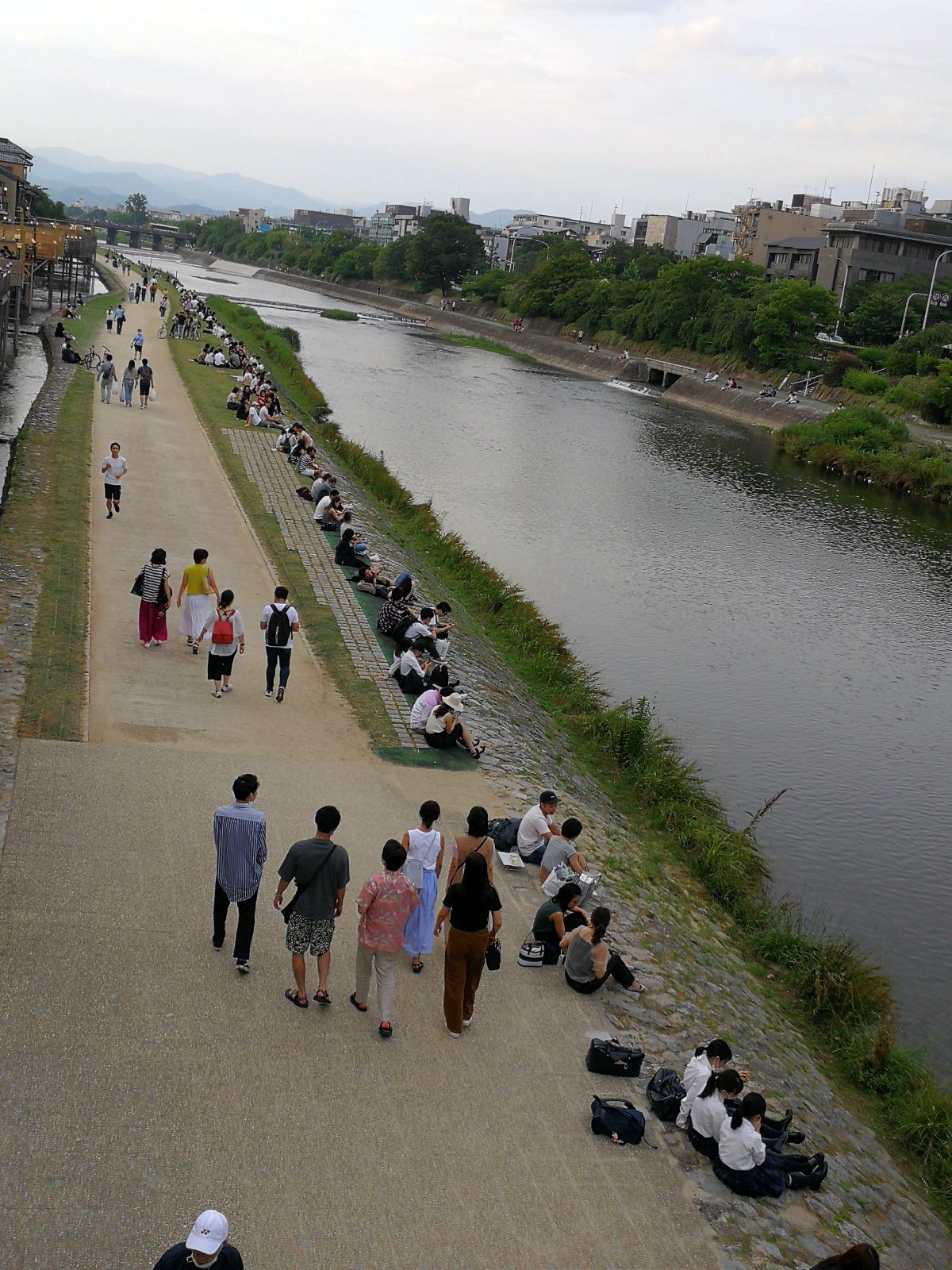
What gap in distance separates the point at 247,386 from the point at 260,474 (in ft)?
33.7

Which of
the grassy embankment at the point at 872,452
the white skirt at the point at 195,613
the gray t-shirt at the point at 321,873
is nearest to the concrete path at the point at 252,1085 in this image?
the gray t-shirt at the point at 321,873

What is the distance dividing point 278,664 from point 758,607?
15.4 meters

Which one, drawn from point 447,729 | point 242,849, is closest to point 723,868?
point 447,729

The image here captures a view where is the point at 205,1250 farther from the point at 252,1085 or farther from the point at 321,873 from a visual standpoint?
the point at 321,873

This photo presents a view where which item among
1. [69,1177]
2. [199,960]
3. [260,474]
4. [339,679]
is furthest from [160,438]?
[69,1177]

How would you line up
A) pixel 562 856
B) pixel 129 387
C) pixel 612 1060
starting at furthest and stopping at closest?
pixel 129 387, pixel 562 856, pixel 612 1060

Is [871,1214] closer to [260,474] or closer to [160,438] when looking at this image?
[260,474]

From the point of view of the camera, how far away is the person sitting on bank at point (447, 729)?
11.5 meters

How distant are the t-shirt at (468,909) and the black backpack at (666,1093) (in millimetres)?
1460

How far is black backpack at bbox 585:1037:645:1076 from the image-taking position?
7031 mm

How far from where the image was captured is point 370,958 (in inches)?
271

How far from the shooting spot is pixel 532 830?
9.50 m

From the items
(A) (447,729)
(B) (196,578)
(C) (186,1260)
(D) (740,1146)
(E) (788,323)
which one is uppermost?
(E) (788,323)

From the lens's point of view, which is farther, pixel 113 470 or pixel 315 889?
pixel 113 470
